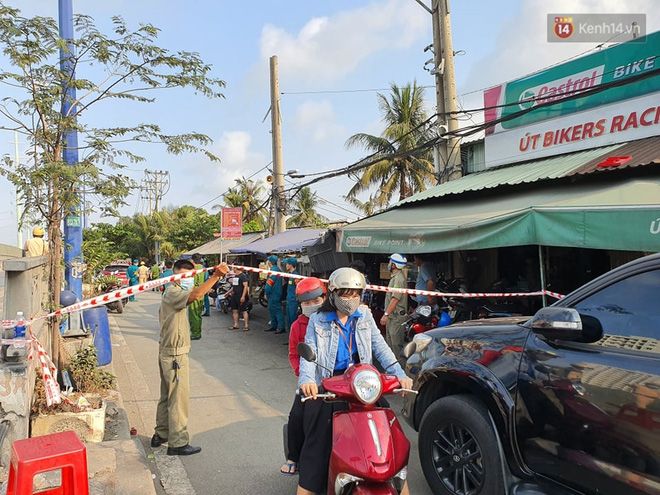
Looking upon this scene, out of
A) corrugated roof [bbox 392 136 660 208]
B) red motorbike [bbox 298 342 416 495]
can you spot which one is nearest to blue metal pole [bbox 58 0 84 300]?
red motorbike [bbox 298 342 416 495]

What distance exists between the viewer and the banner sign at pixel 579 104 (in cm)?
766

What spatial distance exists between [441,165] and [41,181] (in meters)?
7.96

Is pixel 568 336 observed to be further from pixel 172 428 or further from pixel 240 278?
pixel 240 278

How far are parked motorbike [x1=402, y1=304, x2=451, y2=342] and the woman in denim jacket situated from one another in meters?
4.43

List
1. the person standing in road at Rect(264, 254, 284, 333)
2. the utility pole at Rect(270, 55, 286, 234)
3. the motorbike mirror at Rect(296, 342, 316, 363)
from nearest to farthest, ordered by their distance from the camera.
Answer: the motorbike mirror at Rect(296, 342, 316, 363) → the person standing in road at Rect(264, 254, 284, 333) → the utility pole at Rect(270, 55, 286, 234)

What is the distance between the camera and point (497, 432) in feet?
10.6

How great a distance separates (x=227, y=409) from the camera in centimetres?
638

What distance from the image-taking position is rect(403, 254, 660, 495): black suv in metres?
2.50

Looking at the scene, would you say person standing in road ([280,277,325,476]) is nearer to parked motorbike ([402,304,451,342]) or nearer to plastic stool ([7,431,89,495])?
plastic stool ([7,431,89,495])

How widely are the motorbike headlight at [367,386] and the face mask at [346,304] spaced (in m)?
0.55

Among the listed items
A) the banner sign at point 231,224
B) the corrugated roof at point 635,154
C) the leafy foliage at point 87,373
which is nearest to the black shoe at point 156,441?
the leafy foliage at point 87,373

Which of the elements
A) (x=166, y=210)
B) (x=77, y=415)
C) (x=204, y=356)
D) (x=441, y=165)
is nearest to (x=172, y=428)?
(x=77, y=415)

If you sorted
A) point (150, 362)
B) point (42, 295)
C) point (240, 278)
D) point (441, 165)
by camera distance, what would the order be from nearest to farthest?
point (42, 295), point (150, 362), point (441, 165), point (240, 278)

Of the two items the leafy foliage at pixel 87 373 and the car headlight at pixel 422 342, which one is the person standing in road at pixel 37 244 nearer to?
the leafy foliage at pixel 87 373
